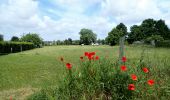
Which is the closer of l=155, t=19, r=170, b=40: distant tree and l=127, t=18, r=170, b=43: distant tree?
l=155, t=19, r=170, b=40: distant tree

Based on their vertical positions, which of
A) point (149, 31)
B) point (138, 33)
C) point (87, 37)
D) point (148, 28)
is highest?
point (148, 28)

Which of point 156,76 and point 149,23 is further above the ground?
point 149,23

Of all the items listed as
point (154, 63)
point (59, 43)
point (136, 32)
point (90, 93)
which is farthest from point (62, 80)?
point (59, 43)

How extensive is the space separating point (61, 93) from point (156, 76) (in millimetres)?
1870

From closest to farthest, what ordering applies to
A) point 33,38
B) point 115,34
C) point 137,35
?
point 33,38 < point 137,35 < point 115,34

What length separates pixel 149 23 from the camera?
82.9 metres

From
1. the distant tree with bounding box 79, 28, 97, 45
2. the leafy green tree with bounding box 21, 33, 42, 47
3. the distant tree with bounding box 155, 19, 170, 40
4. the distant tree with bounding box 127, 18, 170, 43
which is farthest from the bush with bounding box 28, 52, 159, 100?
the distant tree with bounding box 79, 28, 97, 45

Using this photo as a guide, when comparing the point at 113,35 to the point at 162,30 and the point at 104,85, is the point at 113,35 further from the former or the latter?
the point at 104,85

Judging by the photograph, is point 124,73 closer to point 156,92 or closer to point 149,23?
point 156,92

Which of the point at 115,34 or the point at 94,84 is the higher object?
the point at 115,34

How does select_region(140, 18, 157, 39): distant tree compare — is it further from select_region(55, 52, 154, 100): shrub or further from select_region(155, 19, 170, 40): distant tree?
select_region(55, 52, 154, 100): shrub

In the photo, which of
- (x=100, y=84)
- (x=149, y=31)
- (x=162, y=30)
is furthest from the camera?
(x=149, y=31)

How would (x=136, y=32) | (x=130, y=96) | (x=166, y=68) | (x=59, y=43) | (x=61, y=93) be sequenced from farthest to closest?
(x=59, y=43) < (x=136, y=32) < (x=166, y=68) < (x=61, y=93) < (x=130, y=96)

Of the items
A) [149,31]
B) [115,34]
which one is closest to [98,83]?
[115,34]
